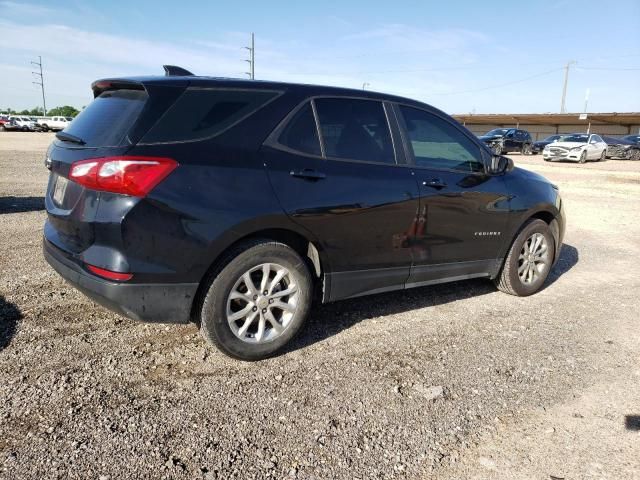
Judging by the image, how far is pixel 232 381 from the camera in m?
2.97

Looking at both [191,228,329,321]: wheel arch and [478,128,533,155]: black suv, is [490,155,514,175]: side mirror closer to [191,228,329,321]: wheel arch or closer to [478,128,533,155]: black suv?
[191,228,329,321]: wheel arch

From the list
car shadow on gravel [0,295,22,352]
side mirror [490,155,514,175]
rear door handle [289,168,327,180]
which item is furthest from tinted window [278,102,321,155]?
car shadow on gravel [0,295,22,352]

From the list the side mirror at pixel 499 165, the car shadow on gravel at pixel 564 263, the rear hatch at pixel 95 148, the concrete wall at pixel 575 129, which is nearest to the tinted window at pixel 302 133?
the rear hatch at pixel 95 148

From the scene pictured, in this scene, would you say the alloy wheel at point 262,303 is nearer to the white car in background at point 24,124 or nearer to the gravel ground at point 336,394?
the gravel ground at point 336,394

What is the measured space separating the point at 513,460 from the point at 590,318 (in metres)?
2.48

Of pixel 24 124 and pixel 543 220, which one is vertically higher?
pixel 24 124

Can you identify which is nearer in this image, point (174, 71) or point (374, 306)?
point (174, 71)

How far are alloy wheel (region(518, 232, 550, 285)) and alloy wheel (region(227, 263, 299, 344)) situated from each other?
2.64 m

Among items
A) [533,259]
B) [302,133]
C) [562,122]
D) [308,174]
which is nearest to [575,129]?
[562,122]

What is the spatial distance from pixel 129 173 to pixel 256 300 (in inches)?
43.6

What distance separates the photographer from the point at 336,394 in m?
2.88

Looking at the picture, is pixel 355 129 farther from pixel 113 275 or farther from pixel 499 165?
pixel 113 275

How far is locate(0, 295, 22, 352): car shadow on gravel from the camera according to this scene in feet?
10.7

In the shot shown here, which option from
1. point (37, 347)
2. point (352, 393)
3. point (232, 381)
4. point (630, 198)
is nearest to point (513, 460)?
point (352, 393)
